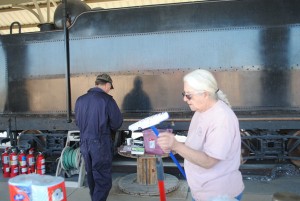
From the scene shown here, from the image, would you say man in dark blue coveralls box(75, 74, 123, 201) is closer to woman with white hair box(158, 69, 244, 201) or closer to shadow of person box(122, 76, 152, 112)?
shadow of person box(122, 76, 152, 112)

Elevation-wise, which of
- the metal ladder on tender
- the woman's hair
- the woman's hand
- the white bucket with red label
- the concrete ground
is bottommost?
the concrete ground

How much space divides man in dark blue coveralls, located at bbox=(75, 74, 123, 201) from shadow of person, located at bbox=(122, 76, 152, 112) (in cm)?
86

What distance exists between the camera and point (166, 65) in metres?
3.84

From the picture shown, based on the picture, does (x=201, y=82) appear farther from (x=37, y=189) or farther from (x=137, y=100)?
(x=137, y=100)

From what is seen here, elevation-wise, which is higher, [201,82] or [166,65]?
[166,65]

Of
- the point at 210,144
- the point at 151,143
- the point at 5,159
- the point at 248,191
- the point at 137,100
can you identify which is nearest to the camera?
the point at 210,144

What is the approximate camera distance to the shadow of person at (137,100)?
395cm

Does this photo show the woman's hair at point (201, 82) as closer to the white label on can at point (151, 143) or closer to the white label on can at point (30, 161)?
the white label on can at point (151, 143)

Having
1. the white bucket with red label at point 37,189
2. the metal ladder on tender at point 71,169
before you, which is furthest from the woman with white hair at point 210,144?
the metal ladder on tender at point 71,169

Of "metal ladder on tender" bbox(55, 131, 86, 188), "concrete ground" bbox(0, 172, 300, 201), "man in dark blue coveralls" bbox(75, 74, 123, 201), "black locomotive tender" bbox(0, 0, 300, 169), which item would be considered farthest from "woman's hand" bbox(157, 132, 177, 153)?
"metal ladder on tender" bbox(55, 131, 86, 188)

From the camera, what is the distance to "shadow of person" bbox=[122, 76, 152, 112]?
3.95 metres

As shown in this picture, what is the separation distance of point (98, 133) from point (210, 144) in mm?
1795

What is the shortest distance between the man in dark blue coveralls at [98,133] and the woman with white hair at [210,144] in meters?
1.58

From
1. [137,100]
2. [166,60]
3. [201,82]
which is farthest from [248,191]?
[201,82]
